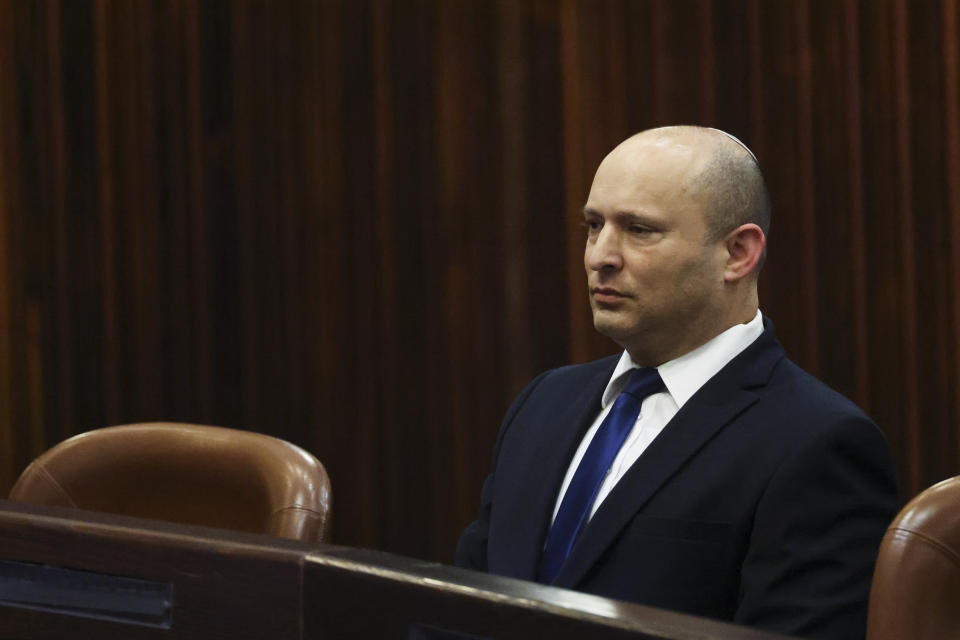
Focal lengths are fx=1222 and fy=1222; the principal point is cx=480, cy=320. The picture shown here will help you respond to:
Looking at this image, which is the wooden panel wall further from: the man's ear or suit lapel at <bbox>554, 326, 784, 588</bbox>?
suit lapel at <bbox>554, 326, 784, 588</bbox>

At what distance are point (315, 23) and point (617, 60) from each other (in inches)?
34.2

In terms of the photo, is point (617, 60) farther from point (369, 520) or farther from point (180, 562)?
point (180, 562)

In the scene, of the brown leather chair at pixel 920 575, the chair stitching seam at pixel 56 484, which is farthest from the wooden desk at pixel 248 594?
the chair stitching seam at pixel 56 484

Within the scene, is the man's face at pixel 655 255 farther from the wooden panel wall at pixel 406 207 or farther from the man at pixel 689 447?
the wooden panel wall at pixel 406 207

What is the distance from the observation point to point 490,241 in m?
3.09

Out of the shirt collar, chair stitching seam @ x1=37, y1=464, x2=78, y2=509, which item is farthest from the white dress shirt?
chair stitching seam @ x1=37, y1=464, x2=78, y2=509

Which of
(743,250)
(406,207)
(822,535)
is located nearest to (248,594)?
(822,535)

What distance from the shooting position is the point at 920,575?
1345 millimetres

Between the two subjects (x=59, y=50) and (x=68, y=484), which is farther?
(x=59, y=50)

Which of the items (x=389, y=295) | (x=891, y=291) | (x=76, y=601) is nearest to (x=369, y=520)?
(x=389, y=295)

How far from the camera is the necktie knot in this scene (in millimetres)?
1821

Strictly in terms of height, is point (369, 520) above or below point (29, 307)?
below

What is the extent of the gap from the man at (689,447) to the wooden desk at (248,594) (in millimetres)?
886

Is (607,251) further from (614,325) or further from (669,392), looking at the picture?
(669,392)
